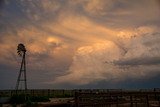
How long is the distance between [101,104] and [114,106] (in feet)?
4.57

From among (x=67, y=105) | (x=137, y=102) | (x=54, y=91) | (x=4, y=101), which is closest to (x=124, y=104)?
(x=137, y=102)

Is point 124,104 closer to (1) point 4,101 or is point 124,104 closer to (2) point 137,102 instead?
(2) point 137,102

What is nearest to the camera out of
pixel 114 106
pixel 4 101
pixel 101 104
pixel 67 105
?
pixel 101 104

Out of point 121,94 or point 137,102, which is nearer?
point 121,94

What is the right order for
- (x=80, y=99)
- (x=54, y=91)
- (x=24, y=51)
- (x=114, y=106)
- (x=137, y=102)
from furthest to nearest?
1. (x=54, y=91)
2. (x=24, y=51)
3. (x=137, y=102)
4. (x=114, y=106)
5. (x=80, y=99)

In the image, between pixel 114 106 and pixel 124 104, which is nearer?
pixel 114 106

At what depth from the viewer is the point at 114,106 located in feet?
45.6

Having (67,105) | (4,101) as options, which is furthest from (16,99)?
(67,105)

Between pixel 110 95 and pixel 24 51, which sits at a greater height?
Answer: pixel 24 51

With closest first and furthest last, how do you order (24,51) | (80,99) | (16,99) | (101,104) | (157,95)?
(80,99) → (101,104) → (157,95) → (16,99) → (24,51)

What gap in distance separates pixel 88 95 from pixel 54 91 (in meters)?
42.7

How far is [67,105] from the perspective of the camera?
1980cm

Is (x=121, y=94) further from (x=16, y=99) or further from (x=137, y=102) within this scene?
(x=16, y=99)

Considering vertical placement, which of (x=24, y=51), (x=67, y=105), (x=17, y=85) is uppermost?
(x=24, y=51)
